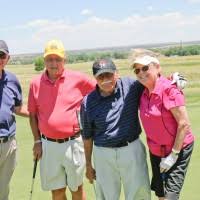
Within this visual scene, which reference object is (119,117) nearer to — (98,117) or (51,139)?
(98,117)

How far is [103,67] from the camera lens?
4.53 metres

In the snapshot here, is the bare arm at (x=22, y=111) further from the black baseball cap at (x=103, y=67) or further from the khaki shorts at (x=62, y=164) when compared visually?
the black baseball cap at (x=103, y=67)

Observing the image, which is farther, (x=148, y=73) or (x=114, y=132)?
(x=114, y=132)

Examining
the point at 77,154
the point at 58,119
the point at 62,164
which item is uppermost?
the point at 58,119

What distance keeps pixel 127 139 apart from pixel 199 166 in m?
3.46

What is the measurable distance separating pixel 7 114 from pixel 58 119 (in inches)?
22.2

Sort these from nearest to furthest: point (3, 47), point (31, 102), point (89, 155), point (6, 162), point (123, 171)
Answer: point (123, 171)
point (89, 155)
point (3, 47)
point (31, 102)
point (6, 162)

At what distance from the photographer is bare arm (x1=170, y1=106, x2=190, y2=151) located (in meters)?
4.21

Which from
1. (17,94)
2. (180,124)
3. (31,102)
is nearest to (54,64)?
(31,102)

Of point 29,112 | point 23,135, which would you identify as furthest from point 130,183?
point 23,135

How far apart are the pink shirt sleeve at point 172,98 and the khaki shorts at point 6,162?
2048 millimetres

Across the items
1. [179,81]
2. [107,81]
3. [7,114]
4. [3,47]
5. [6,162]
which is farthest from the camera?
[6,162]

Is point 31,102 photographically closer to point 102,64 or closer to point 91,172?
point 91,172

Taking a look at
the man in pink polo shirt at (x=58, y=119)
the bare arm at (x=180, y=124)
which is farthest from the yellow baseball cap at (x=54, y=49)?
the bare arm at (x=180, y=124)
